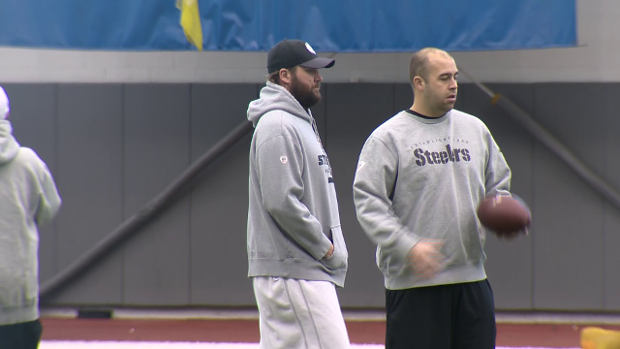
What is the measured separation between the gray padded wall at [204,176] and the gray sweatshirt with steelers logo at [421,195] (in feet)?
13.0

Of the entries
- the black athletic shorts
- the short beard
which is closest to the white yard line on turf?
the black athletic shorts

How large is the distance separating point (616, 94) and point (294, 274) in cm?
509

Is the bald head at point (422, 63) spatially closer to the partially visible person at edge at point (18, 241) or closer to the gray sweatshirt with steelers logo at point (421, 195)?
the gray sweatshirt with steelers logo at point (421, 195)

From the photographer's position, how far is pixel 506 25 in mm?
6836

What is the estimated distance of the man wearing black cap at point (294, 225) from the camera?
12.8 feet

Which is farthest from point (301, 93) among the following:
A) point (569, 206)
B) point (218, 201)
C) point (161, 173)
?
point (569, 206)

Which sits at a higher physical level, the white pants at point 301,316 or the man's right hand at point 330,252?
the man's right hand at point 330,252

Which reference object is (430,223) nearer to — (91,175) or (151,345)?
(151,345)

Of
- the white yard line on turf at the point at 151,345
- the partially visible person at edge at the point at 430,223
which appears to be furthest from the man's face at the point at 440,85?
the white yard line on turf at the point at 151,345

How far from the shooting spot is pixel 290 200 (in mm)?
3859

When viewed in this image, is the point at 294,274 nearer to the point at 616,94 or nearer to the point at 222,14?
the point at 222,14

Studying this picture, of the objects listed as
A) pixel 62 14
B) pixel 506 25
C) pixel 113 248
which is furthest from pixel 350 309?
pixel 62 14

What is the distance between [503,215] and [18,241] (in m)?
2.44

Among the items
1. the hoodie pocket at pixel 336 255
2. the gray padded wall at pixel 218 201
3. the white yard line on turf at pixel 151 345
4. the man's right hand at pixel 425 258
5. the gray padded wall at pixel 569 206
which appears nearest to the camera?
the man's right hand at pixel 425 258
